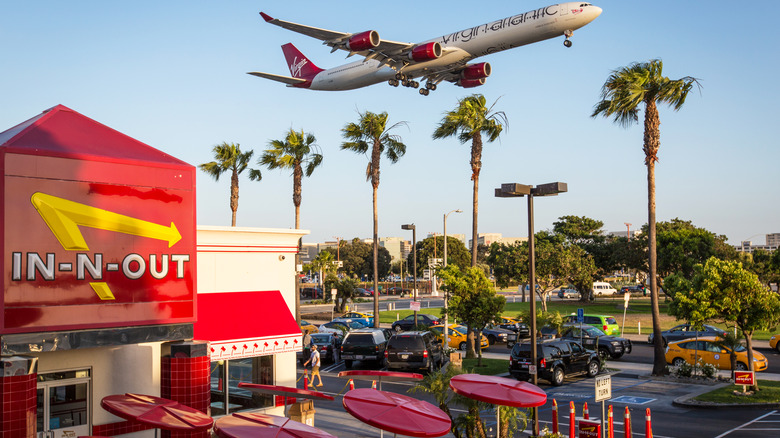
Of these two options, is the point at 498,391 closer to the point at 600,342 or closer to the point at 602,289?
the point at 600,342

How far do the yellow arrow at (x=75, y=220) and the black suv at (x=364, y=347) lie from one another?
17.8m

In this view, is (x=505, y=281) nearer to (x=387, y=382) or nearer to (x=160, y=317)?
(x=387, y=382)

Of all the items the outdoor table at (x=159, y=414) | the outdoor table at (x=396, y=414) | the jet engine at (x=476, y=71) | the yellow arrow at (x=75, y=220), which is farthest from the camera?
the jet engine at (x=476, y=71)

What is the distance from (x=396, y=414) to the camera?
10.4 metres

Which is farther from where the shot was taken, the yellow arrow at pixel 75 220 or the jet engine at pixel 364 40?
the jet engine at pixel 364 40

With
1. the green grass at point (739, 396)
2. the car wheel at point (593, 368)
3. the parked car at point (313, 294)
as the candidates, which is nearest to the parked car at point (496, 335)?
the car wheel at point (593, 368)

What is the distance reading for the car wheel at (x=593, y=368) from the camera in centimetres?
2677

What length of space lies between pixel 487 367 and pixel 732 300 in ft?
33.6

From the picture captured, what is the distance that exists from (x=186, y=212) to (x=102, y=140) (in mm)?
2003

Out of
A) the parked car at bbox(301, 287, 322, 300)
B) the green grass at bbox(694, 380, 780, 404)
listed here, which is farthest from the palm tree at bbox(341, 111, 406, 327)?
the parked car at bbox(301, 287, 322, 300)

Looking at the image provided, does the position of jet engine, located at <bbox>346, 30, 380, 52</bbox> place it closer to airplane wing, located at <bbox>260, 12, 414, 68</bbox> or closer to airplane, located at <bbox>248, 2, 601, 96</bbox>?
airplane, located at <bbox>248, 2, 601, 96</bbox>

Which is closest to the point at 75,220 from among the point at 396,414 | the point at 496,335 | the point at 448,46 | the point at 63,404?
the point at 63,404

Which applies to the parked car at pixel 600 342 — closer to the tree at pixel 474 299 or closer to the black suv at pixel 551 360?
the black suv at pixel 551 360

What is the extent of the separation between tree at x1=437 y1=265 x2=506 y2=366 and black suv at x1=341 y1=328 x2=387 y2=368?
11.3 ft
